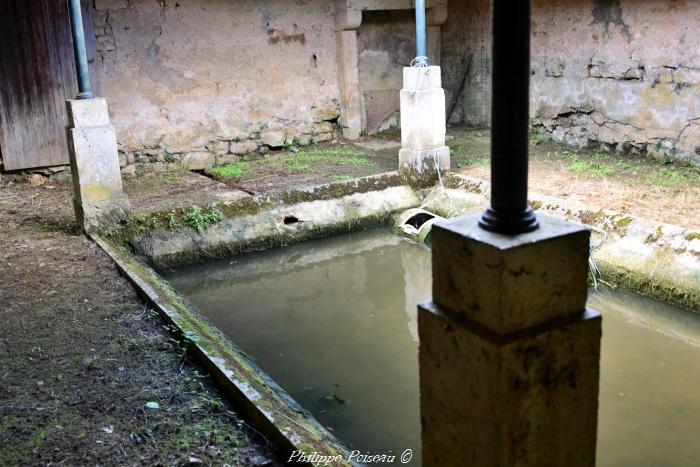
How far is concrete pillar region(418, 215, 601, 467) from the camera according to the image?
1.81 metres

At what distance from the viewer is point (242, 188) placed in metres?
8.22

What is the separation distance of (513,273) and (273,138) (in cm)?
864

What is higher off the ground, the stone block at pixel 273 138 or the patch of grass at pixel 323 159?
the stone block at pixel 273 138

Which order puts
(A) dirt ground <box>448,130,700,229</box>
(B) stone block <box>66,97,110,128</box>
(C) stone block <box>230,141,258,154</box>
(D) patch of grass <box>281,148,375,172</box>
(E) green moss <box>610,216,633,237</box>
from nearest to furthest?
1. (E) green moss <box>610,216,633,237</box>
2. (B) stone block <box>66,97,110,128</box>
3. (A) dirt ground <box>448,130,700,229</box>
4. (D) patch of grass <box>281,148,375,172</box>
5. (C) stone block <box>230,141,258,154</box>

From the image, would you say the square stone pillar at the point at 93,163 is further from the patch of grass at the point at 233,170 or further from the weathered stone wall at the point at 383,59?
the weathered stone wall at the point at 383,59

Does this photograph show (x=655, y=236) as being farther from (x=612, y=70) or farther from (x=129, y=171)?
(x=129, y=171)

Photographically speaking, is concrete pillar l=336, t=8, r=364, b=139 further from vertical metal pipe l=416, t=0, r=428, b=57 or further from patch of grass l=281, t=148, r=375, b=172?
vertical metal pipe l=416, t=0, r=428, b=57

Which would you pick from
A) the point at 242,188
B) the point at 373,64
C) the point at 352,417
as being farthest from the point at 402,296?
the point at 373,64

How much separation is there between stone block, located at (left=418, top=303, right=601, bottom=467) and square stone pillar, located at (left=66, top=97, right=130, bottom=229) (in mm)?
5222

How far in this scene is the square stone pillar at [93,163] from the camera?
644 cm

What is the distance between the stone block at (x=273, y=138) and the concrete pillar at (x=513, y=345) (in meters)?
8.32

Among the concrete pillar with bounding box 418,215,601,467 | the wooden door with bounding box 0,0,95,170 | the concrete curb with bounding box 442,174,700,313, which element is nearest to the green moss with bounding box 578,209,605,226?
the concrete curb with bounding box 442,174,700,313

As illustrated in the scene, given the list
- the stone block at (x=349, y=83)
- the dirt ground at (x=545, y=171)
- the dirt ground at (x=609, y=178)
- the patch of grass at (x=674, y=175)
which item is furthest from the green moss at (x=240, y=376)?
the stone block at (x=349, y=83)

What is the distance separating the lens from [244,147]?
9945 millimetres
